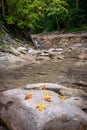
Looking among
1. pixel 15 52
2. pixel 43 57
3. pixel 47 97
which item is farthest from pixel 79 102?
pixel 15 52

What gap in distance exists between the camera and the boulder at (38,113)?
5020 mm

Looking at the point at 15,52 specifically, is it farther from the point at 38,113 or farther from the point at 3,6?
the point at 38,113

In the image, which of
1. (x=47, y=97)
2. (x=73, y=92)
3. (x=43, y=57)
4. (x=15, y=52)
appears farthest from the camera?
(x=43, y=57)

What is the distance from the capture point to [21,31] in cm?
2186

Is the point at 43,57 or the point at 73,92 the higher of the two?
the point at 73,92

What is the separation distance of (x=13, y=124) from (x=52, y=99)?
816 millimetres

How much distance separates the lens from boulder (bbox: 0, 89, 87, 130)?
16.5 feet

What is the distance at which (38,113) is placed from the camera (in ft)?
16.8

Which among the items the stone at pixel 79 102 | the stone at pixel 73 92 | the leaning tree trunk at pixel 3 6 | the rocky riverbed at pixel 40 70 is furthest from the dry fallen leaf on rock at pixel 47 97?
the leaning tree trunk at pixel 3 6

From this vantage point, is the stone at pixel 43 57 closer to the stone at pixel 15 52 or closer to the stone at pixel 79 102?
the stone at pixel 15 52

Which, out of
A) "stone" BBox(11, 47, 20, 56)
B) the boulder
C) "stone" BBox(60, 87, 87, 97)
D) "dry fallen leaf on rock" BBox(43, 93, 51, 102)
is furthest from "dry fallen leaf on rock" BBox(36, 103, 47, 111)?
"stone" BBox(11, 47, 20, 56)

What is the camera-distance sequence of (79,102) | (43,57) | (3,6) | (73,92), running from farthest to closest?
(3,6)
(43,57)
(73,92)
(79,102)

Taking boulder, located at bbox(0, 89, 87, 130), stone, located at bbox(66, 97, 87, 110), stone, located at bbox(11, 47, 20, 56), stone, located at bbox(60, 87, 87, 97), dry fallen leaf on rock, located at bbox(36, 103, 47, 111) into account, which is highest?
dry fallen leaf on rock, located at bbox(36, 103, 47, 111)

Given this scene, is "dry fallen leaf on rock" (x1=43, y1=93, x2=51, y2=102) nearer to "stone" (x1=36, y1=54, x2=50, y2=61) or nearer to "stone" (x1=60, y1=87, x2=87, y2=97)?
"stone" (x1=60, y1=87, x2=87, y2=97)
